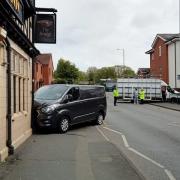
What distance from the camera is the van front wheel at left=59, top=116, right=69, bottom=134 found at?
18984 mm

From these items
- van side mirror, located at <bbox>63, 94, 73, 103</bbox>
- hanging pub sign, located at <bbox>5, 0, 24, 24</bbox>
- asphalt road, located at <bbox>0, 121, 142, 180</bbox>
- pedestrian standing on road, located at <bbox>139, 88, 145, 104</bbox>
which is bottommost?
asphalt road, located at <bbox>0, 121, 142, 180</bbox>

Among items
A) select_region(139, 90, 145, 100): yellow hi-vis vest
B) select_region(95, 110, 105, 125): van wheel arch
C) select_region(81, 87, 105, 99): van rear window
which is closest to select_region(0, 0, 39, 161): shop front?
select_region(81, 87, 105, 99): van rear window

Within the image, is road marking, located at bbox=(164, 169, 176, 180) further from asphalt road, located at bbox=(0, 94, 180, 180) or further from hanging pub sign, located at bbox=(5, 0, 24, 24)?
hanging pub sign, located at bbox=(5, 0, 24, 24)

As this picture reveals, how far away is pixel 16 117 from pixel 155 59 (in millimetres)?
57980

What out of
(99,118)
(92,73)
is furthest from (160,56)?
(92,73)

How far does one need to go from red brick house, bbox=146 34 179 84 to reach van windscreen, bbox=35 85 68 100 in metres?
41.7

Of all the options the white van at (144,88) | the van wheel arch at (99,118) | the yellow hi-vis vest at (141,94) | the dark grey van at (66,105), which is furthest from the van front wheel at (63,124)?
the white van at (144,88)

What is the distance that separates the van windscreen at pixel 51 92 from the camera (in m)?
19.7

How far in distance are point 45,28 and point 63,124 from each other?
383 centimetres

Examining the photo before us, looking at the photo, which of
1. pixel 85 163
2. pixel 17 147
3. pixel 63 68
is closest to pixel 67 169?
pixel 85 163

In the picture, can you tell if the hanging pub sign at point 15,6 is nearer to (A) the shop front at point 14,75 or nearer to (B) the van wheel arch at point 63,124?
(A) the shop front at point 14,75

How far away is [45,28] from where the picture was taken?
19.4 meters

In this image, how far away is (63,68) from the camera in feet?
334

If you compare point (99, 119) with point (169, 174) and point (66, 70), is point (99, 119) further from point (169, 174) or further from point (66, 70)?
point (66, 70)
